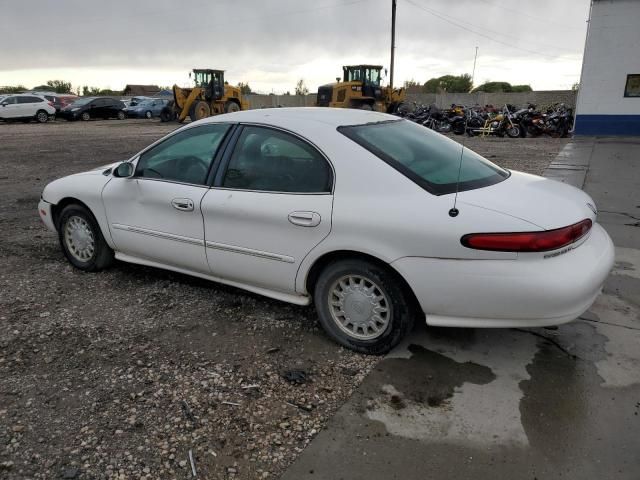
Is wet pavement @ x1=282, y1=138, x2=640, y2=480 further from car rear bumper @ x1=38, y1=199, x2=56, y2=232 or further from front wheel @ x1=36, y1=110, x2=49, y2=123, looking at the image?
front wheel @ x1=36, y1=110, x2=49, y2=123

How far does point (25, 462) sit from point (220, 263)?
1.75m

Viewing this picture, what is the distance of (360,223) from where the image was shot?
3.11m

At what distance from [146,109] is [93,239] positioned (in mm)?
33980

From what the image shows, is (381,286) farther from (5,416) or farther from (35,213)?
(35,213)

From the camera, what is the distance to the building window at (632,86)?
17.7 metres

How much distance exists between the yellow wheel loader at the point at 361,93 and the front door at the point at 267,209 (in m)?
20.8

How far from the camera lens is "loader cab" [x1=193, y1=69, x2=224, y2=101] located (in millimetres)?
27156

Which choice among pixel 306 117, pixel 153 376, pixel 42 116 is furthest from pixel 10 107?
pixel 153 376

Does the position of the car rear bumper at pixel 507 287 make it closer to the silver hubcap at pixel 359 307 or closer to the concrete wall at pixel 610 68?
the silver hubcap at pixel 359 307

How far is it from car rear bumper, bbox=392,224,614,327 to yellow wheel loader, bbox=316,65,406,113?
21.6 metres

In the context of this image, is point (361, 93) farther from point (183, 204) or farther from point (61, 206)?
point (183, 204)

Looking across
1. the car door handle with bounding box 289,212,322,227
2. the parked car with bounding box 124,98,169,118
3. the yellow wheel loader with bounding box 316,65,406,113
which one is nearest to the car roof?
the car door handle with bounding box 289,212,322,227

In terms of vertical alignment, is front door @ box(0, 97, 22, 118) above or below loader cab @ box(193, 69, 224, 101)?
below

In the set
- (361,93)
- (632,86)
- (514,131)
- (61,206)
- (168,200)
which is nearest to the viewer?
(168,200)
